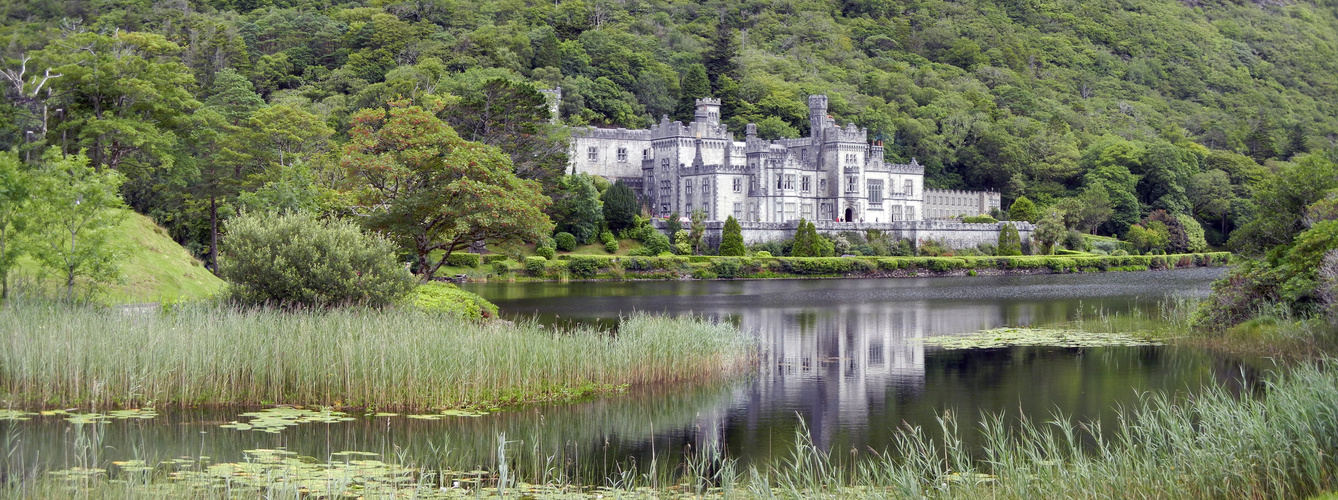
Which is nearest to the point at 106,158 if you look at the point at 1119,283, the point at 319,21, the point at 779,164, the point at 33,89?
the point at 33,89

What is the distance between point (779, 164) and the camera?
3504 inches

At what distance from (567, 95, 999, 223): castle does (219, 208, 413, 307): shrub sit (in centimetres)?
6163

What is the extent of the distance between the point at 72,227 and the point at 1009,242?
6917 centimetres

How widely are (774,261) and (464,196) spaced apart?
41478 mm

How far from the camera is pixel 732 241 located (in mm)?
75125

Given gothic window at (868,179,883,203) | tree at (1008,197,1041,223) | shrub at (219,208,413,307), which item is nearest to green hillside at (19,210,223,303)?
shrub at (219,208,413,307)

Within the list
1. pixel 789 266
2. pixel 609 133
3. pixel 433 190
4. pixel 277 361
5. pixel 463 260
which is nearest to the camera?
pixel 277 361

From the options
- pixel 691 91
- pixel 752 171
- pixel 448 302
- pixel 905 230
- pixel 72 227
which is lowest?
pixel 448 302

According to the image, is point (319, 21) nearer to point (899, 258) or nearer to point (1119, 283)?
point (899, 258)

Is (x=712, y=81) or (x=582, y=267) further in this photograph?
(x=712, y=81)

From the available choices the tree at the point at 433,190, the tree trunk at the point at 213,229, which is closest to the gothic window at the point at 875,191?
the tree trunk at the point at 213,229

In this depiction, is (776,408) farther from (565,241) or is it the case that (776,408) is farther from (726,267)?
(565,241)

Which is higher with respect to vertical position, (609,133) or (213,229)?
(609,133)

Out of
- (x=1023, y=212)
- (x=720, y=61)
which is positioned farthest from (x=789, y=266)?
(x=720, y=61)
